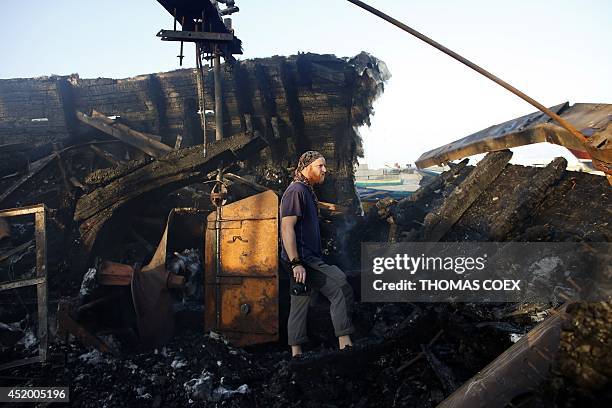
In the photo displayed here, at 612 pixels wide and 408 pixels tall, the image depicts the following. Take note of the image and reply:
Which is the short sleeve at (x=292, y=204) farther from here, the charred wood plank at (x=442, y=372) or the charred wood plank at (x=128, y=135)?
the charred wood plank at (x=128, y=135)

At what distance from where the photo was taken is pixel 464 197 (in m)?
4.98

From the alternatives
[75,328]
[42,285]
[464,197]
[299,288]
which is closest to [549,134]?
[464,197]

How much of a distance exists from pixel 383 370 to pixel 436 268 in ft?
5.53

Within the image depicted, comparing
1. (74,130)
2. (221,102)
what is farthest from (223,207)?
(74,130)

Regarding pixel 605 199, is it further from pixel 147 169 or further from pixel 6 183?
pixel 6 183

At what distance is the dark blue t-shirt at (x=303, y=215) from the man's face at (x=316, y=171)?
141mm

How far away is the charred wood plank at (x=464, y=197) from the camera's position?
4855mm

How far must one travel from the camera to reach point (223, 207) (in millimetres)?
4422

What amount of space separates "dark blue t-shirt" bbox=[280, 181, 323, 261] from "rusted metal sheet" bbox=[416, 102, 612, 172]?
7.68 ft

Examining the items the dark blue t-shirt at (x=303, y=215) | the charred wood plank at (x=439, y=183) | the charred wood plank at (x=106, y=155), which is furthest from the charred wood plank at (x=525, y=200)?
the charred wood plank at (x=106, y=155)

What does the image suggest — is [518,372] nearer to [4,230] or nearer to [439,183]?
[439,183]

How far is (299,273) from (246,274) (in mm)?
1105

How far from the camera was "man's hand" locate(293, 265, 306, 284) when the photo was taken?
332 cm

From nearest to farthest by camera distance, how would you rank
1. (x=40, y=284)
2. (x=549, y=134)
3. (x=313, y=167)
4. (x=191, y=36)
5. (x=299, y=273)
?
(x=299, y=273) < (x=313, y=167) < (x=549, y=134) < (x=40, y=284) < (x=191, y=36)
